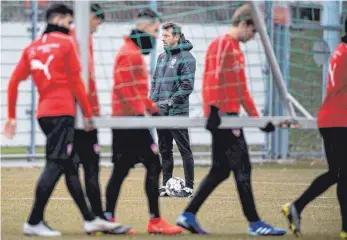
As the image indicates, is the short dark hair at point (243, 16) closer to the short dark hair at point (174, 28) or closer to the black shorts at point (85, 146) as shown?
the black shorts at point (85, 146)

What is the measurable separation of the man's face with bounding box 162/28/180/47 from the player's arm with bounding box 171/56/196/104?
31 centimetres

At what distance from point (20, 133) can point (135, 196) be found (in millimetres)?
8890

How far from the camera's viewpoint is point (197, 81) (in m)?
22.9

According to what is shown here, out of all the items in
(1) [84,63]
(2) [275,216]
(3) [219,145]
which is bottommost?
(2) [275,216]

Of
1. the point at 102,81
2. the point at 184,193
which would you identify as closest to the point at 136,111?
the point at 184,193

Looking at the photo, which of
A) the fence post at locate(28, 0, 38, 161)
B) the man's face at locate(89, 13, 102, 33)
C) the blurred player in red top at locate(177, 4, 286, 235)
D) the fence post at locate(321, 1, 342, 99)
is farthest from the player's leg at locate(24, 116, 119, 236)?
the fence post at locate(28, 0, 38, 161)

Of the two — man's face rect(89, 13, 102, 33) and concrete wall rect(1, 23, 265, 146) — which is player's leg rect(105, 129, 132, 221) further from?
concrete wall rect(1, 23, 265, 146)

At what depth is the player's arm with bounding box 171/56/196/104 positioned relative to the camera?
14453 millimetres

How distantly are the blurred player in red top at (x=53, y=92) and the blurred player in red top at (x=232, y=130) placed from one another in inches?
48.8

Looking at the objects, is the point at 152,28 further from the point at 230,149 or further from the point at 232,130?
the point at 230,149

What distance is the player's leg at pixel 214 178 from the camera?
1072 centimetres

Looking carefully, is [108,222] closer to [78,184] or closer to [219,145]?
[78,184]

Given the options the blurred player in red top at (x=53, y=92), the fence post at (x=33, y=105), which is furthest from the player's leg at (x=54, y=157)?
the fence post at (x=33, y=105)

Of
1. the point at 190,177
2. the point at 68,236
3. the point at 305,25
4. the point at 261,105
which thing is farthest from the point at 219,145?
the point at 261,105
